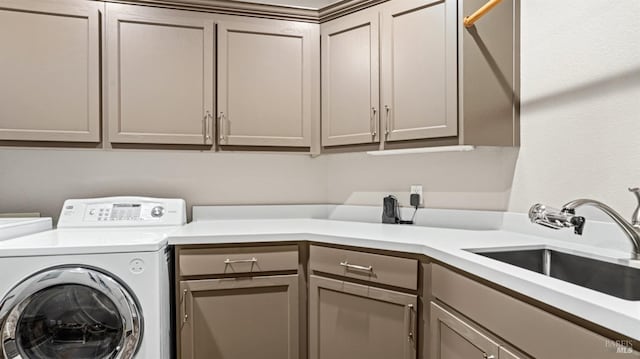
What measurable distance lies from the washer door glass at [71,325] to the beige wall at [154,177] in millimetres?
852

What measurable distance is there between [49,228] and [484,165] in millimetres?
2461

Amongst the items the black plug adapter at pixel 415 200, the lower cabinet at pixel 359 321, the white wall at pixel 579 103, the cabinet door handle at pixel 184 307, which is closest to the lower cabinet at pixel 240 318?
the cabinet door handle at pixel 184 307

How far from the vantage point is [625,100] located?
1355 millimetres

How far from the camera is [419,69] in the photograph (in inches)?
73.8

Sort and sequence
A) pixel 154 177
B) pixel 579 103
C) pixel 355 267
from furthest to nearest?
1. pixel 154 177
2. pixel 355 267
3. pixel 579 103

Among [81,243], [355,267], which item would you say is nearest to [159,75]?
[81,243]

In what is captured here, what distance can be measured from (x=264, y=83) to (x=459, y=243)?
55.5 inches

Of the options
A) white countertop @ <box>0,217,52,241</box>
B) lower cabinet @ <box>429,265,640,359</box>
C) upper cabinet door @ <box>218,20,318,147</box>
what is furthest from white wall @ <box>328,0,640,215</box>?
white countertop @ <box>0,217,52,241</box>

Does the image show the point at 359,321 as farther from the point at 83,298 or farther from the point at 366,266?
the point at 83,298

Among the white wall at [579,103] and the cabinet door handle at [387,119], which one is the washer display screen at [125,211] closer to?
the cabinet door handle at [387,119]

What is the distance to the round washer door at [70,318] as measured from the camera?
156 cm

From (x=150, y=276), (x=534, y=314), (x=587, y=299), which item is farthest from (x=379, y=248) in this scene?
(x=150, y=276)

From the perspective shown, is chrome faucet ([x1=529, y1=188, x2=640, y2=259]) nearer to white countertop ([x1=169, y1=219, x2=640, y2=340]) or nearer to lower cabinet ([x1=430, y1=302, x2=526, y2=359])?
white countertop ([x1=169, y1=219, x2=640, y2=340])

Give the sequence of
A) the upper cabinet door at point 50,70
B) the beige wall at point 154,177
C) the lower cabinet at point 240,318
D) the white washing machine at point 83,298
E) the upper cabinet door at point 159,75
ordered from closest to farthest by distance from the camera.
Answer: the white washing machine at point 83,298 → the lower cabinet at point 240,318 → the upper cabinet door at point 50,70 → the upper cabinet door at point 159,75 → the beige wall at point 154,177
